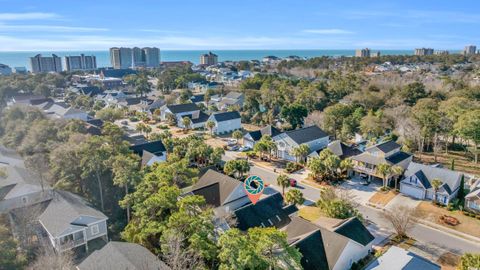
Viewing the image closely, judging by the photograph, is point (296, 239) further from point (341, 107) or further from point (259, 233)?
point (341, 107)

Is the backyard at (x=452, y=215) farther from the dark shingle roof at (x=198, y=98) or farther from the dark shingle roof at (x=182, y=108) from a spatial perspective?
the dark shingle roof at (x=198, y=98)

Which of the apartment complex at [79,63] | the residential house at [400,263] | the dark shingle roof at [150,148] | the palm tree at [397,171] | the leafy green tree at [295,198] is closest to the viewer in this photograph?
the residential house at [400,263]

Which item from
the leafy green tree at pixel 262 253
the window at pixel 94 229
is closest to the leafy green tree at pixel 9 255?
the window at pixel 94 229

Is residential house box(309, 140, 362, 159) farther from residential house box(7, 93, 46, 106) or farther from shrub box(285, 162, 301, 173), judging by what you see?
residential house box(7, 93, 46, 106)

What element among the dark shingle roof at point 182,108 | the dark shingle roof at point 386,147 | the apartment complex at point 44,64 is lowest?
the dark shingle roof at point 386,147

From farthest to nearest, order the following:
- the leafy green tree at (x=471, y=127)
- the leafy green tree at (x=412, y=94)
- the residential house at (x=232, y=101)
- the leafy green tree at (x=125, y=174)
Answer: the residential house at (x=232, y=101), the leafy green tree at (x=412, y=94), the leafy green tree at (x=471, y=127), the leafy green tree at (x=125, y=174)

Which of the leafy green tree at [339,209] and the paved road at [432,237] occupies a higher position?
the leafy green tree at [339,209]

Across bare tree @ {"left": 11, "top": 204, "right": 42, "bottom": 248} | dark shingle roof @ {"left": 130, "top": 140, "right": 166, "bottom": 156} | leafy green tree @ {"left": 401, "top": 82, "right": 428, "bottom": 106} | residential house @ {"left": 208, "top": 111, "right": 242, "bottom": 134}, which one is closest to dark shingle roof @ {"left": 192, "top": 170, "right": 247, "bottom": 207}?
dark shingle roof @ {"left": 130, "top": 140, "right": 166, "bottom": 156}

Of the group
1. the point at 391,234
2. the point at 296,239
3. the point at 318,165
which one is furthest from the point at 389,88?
the point at 296,239
